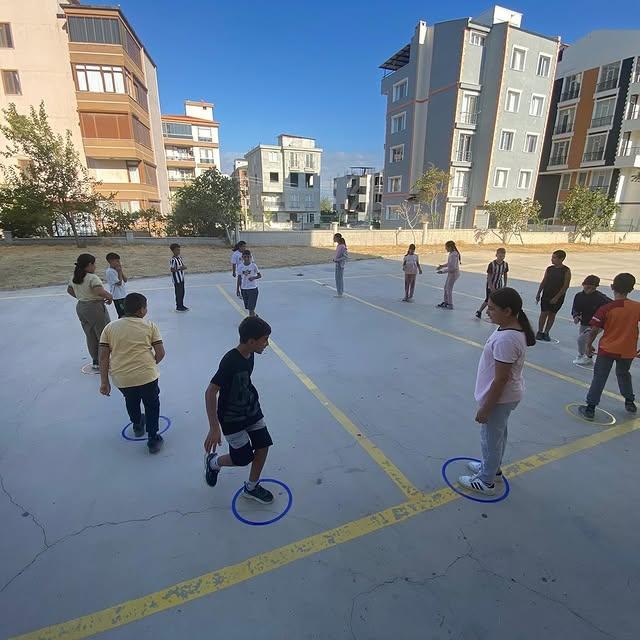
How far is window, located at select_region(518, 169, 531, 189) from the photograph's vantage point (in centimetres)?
3023

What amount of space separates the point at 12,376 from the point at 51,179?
1672 centimetres

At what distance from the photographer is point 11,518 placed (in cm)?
263

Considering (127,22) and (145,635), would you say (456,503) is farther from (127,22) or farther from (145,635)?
(127,22)

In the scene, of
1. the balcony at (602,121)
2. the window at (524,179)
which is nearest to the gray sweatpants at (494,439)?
the window at (524,179)

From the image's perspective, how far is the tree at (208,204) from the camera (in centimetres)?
2147

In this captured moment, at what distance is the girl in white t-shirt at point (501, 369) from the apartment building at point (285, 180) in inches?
1987

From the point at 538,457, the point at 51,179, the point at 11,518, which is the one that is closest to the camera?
the point at 11,518

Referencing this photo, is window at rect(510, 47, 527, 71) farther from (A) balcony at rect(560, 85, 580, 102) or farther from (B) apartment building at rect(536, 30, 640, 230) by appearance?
(A) balcony at rect(560, 85, 580, 102)

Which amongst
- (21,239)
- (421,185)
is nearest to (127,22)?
(21,239)

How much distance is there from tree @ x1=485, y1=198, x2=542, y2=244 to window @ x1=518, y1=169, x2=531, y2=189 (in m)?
4.67

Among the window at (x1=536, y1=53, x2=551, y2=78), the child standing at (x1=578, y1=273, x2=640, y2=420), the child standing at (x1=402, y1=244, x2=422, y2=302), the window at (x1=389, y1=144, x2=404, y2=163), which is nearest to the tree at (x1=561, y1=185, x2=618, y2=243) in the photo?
the window at (x1=536, y1=53, x2=551, y2=78)

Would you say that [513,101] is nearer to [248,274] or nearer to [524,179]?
[524,179]

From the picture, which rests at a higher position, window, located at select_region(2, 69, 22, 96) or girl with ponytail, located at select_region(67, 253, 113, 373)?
window, located at select_region(2, 69, 22, 96)

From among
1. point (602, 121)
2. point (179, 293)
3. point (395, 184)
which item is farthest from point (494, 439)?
point (602, 121)
